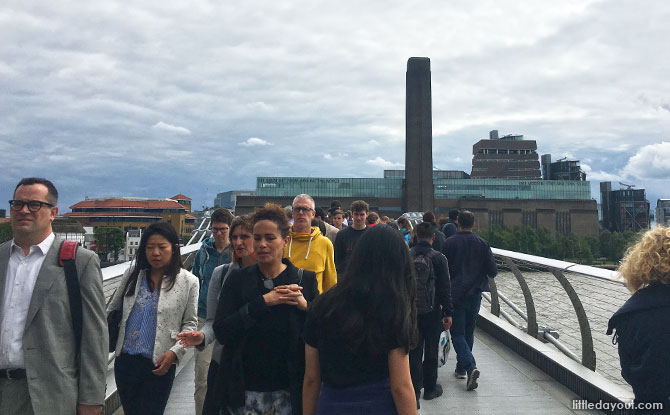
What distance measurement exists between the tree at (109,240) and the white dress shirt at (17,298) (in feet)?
310

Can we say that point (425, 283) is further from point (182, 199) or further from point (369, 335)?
point (182, 199)

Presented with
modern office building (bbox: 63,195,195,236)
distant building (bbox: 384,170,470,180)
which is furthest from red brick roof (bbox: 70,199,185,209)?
distant building (bbox: 384,170,470,180)

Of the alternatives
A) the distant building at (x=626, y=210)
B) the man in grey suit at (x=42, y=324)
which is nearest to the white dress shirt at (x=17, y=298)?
the man in grey suit at (x=42, y=324)

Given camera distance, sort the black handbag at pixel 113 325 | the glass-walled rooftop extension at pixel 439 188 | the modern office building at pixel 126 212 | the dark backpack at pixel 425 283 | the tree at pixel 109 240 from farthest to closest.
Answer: the modern office building at pixel 126 212 < the tree at pixel 109 240 < the glass-walled rooftop extension at pixel 439 188 < the dark backpack at pixel 425 283 < the black handbag at pixel 113 325

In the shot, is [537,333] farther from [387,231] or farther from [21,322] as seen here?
[21,322]

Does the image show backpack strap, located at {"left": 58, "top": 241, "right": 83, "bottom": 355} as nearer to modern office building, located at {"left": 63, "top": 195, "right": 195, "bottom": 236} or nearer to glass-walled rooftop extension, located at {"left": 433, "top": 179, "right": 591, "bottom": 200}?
glass-walled rooftop extension, located at {"left": 433, "top": 179, "right": 591, "bottom": 200}

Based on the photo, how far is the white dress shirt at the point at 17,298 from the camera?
2342 millimetres

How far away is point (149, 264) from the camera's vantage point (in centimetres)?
317

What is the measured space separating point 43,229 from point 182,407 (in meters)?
2.65

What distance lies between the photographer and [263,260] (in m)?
2.54

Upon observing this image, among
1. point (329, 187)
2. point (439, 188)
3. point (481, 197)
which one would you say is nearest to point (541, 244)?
point (481, 197)

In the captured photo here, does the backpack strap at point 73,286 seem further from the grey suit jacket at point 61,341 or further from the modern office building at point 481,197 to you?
the modern office building at point 481,197

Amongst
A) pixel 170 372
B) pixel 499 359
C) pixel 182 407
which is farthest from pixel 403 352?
pixel 499 359

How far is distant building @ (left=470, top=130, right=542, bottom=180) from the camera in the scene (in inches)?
4451
